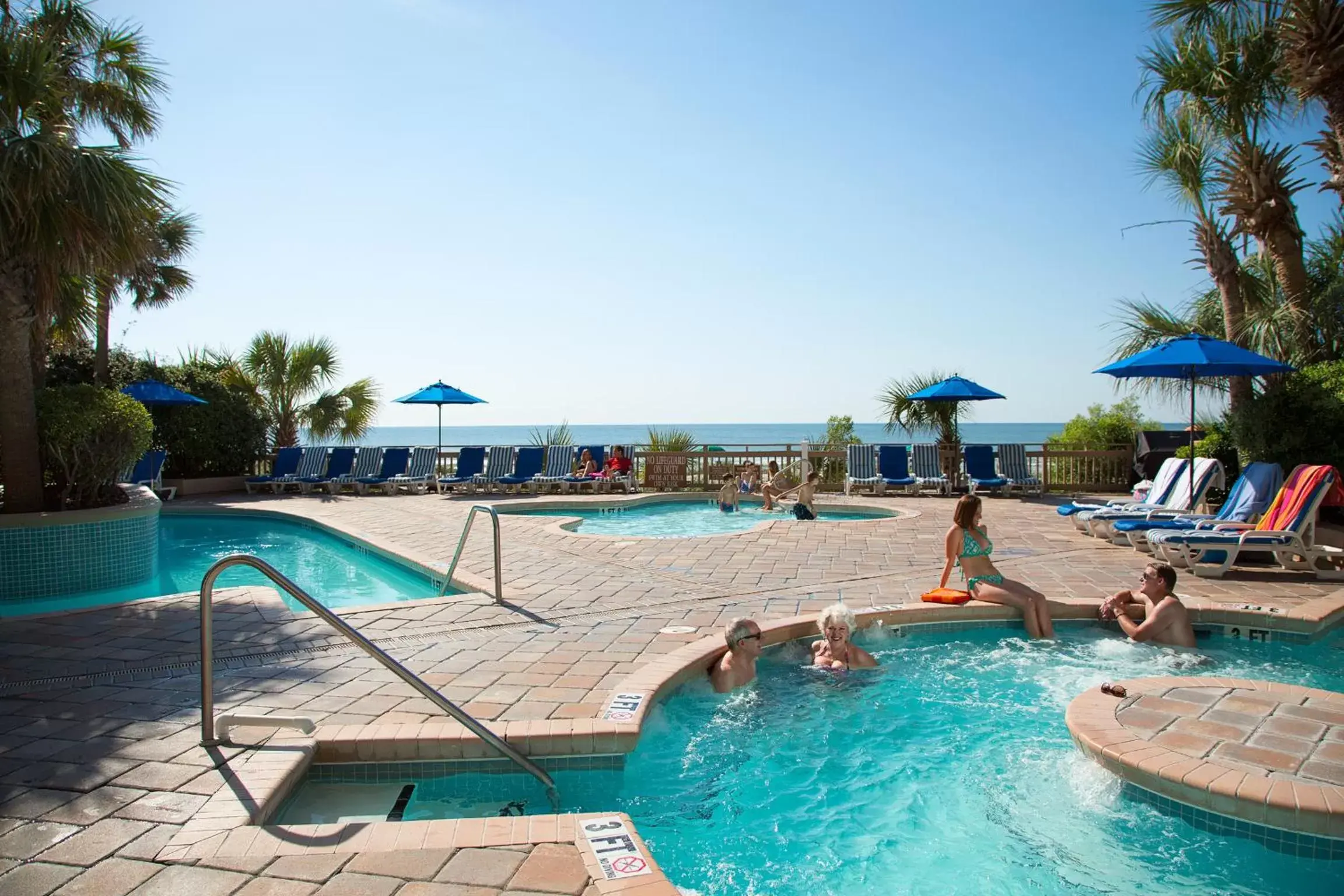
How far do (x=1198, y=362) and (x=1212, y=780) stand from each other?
260 inches

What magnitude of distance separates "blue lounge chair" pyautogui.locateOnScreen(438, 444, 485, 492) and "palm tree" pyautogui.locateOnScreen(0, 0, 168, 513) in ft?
26.2

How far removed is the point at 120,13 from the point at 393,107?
487 cm

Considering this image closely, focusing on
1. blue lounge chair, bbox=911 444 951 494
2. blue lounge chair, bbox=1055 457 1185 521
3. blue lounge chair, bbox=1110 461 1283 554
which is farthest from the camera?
blue lounge chair, bbox=911 444 951 494

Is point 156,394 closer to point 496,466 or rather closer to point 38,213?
point 496,466

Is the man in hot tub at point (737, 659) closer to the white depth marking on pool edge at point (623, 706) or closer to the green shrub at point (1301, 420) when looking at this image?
the white depth marking on pool edge at point (623, 706)

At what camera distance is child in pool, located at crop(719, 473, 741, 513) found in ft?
44.2

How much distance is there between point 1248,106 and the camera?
11.1m

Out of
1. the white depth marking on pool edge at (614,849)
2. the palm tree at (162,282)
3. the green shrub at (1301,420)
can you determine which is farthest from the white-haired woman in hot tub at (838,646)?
the palm tree at (162,282)

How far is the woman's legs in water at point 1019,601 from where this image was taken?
222 inches

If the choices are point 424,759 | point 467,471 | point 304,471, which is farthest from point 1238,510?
point 304,471

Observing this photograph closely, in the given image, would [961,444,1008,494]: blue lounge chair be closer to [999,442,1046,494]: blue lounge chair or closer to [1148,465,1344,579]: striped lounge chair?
[999,442,1046,494]: blue lounge chair

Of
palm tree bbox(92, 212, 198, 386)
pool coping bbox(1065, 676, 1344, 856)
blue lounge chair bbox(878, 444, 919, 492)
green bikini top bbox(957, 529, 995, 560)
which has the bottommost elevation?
pool coping bbox(1065, 676, 1344, 856)

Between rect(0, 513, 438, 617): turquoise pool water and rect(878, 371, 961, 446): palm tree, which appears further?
rect(878, 371, 961, 446): palm tree

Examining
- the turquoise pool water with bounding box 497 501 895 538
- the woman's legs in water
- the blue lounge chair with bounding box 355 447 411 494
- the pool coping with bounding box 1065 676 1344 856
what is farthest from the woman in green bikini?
the blue lounge chair with bounding box 355 447 411 494
